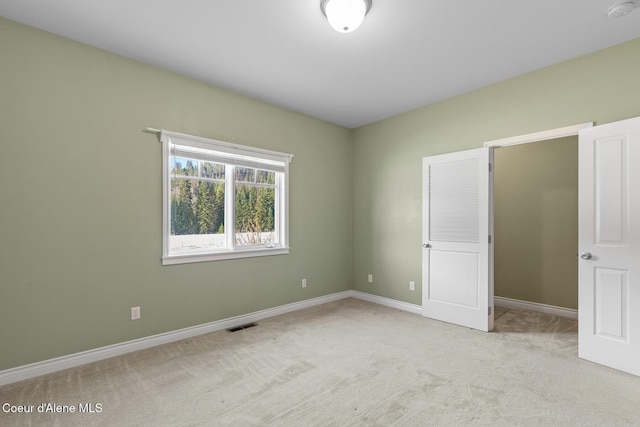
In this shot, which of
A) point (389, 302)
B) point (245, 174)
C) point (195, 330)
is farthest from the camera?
point (389, 302)

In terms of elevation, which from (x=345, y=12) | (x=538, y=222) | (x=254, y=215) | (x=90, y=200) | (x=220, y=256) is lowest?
(x=220, y=256)

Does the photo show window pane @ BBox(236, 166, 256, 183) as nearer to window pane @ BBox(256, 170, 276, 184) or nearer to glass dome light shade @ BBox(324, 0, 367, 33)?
window pane @ BBox(256, 170, 276, 184)

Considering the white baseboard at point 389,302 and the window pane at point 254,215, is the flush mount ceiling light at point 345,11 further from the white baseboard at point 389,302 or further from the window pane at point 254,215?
the white baseboard at point 389,302

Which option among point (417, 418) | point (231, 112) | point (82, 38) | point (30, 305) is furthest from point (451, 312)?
point (82, 38)

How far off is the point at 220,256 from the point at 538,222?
4.24 m

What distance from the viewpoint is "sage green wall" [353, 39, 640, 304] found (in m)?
2.69

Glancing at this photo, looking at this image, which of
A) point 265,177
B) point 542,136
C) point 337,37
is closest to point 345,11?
point 337,37

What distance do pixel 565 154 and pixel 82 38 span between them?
214 inches

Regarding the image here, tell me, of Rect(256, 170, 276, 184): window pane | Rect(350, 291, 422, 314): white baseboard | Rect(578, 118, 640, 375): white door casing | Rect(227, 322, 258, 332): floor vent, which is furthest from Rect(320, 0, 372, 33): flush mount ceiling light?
Rect(350, 291, 422, 314): white baseboard

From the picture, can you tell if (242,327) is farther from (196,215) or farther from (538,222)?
(538,222)

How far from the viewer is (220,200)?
3.54m

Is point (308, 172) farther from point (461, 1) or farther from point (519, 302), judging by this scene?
point (519, 302)

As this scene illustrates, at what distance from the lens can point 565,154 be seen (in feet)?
13.0

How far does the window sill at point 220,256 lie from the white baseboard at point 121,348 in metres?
0.70
